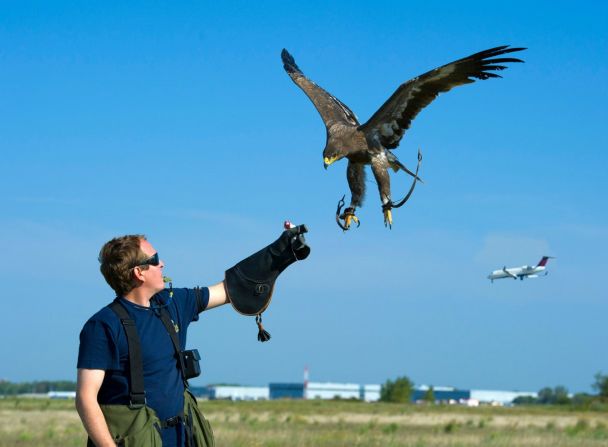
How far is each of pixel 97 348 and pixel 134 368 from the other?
18 centimetres

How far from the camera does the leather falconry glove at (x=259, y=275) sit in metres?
4.78

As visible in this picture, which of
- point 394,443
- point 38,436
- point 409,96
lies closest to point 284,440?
point 394,443

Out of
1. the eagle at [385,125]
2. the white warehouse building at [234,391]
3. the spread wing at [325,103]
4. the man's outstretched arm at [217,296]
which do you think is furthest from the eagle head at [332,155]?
the white warehouse building at [234,391]

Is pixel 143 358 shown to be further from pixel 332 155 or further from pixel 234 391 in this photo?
pixel 234 391

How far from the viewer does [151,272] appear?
14.4ft

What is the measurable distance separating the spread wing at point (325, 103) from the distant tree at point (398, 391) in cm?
7704

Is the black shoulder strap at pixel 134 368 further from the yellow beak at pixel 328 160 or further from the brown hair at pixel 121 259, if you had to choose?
the yellow beak at pixel 328 160

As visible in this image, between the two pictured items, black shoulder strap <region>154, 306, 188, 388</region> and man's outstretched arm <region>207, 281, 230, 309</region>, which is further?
man's outstretched arm <region>207, 281, 230, 309</region>

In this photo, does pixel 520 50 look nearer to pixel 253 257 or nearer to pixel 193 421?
pixel 253 257

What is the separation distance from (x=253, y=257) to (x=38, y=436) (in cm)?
1762

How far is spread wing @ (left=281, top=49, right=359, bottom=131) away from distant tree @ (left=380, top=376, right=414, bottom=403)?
253 ft

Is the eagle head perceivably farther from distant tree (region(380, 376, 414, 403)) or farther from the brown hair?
distant tree (region(380, 376, 414, 403))

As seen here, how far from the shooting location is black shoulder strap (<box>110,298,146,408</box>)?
169 inches

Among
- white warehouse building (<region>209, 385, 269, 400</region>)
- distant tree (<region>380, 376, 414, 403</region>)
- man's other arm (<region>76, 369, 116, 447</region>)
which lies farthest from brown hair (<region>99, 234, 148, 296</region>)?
white warehouse building (<region>209, 385, 269, 400</region>)
